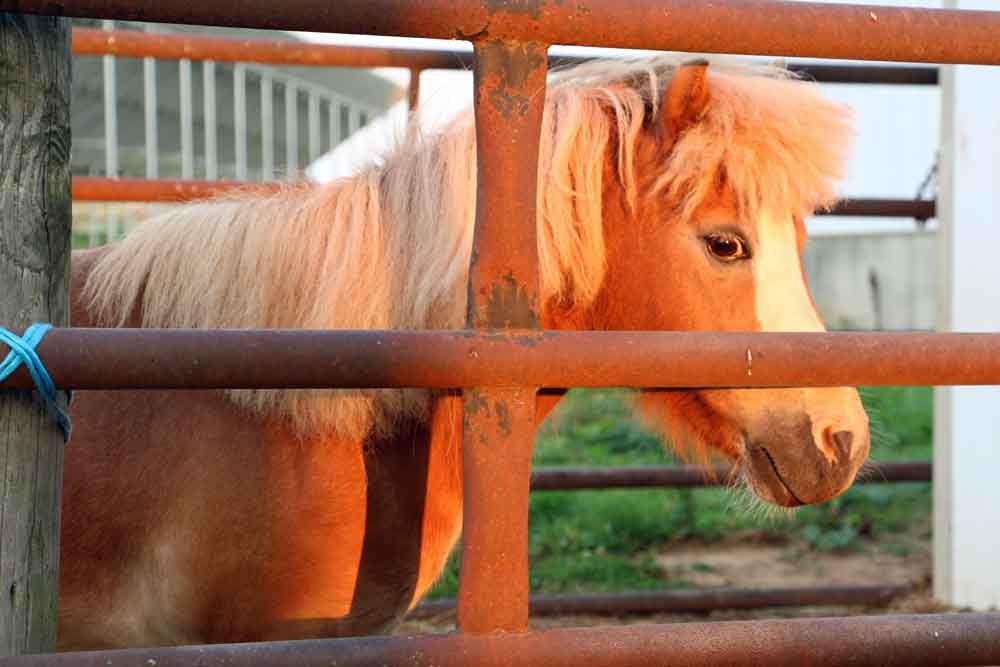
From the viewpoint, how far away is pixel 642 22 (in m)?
1.21

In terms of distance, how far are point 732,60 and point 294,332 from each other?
142 centimetres

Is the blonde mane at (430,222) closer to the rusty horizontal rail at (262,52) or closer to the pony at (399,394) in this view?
the pony at (399,394)

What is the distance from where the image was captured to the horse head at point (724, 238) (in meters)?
1.81

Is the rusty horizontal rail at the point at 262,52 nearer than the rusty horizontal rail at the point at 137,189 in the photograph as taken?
No

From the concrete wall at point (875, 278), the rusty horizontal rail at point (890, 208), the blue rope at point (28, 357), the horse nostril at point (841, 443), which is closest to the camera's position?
the blue rope at point (28, 357)

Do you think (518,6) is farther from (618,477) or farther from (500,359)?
(618,477)

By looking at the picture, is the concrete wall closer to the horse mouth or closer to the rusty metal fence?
the horse mouth

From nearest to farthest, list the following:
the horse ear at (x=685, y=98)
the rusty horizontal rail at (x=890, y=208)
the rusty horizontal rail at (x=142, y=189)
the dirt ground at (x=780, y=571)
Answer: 1. the horse ear at (x=685, y=98)
2. the rusty horizontal rail at (x=142, y=189)
3. the rusty horizontal rail at (x=890, y=208)
4. the dirt ground at (x=780, y=571)

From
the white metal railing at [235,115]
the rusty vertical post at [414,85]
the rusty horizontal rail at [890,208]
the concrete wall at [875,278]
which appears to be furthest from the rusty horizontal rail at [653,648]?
the concrete wall at [875,278]

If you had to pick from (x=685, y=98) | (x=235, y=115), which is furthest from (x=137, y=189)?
(x=235, y=115)

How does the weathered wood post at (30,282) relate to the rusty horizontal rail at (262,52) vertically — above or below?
below

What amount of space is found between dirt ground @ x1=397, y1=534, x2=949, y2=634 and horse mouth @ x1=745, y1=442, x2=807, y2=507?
2077 millimetres

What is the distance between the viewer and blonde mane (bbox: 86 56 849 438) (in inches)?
72.6

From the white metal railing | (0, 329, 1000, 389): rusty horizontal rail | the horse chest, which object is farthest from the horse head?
the white metal railing
